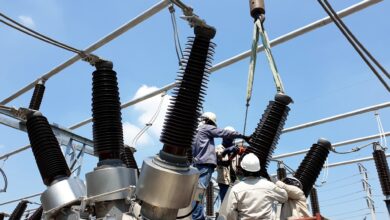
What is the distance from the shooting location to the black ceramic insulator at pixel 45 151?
2393 mm

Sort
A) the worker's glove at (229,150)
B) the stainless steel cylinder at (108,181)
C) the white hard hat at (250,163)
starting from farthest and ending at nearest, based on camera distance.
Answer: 1. the worker's glove at (229,150)
2. the white hard hat at (250,163)
3. the stainless steel cylinder at (108,181)

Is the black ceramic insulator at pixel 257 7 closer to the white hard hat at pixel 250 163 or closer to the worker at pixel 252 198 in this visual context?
the white hard hat at pixel 250 163

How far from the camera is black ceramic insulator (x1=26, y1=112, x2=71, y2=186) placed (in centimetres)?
239

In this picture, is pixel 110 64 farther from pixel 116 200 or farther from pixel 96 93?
pixel 116 200

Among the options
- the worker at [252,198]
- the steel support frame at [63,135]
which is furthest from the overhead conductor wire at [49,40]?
the steel support frame at [63,135]

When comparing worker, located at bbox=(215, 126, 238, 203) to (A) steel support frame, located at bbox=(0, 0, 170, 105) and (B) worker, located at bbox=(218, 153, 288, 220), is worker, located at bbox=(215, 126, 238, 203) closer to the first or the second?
(B) worker, located at bbox=(218, 153, 288, 220)

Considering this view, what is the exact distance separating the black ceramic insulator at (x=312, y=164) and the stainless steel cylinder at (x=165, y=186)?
64.8 inches

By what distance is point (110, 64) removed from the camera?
7.54 feet

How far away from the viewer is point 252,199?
3100 mm

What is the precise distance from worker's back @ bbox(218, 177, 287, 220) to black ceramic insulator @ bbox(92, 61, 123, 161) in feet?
4.25

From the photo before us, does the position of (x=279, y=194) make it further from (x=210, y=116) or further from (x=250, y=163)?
(x=210, y=116)

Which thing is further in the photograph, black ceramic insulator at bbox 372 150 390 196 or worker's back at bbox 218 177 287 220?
black ceramic insulator at bbox 372 150 390 196

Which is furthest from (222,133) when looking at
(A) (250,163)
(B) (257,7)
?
(B) (257,7)

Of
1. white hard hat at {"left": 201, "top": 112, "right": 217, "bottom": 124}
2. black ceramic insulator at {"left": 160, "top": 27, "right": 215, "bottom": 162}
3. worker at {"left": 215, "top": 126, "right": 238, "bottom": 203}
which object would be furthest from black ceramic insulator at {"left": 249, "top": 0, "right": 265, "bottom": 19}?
white hard hat at {"left": 201, "top": 112, "right": 217, "bottom": 124}
